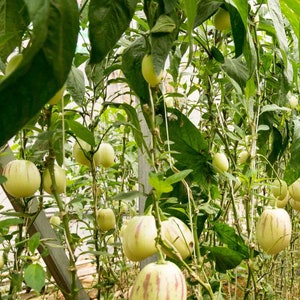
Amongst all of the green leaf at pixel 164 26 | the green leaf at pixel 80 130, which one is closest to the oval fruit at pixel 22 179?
the green leaf at pixel 80 130

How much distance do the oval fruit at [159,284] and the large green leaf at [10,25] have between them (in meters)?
0.19

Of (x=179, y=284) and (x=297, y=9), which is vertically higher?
(x=297, y=9)

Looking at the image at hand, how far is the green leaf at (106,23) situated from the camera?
0.81 ft

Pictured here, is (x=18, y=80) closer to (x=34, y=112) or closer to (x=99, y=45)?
(x=34, y=112)

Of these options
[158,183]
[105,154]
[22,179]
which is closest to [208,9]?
[158,183]

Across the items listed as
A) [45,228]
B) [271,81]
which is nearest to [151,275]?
[45,228]

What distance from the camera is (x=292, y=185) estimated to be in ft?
2.77

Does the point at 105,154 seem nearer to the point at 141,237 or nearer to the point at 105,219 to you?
the point at 105,219

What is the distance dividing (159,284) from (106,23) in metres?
0.18

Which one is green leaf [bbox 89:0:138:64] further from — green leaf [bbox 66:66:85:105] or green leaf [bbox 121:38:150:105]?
green leaf [bbox 66:66:85:105]

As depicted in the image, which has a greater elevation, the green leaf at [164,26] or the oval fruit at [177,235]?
the green leaf at [164,26]

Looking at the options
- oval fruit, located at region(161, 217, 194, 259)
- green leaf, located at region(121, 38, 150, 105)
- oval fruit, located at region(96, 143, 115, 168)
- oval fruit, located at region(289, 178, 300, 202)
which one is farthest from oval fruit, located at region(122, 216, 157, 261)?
oval fruit, located at region(289, 178, 300, 202)

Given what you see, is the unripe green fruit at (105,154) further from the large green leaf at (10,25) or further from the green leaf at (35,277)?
the large green leaf at (10,25)

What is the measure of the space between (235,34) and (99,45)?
142 mm
